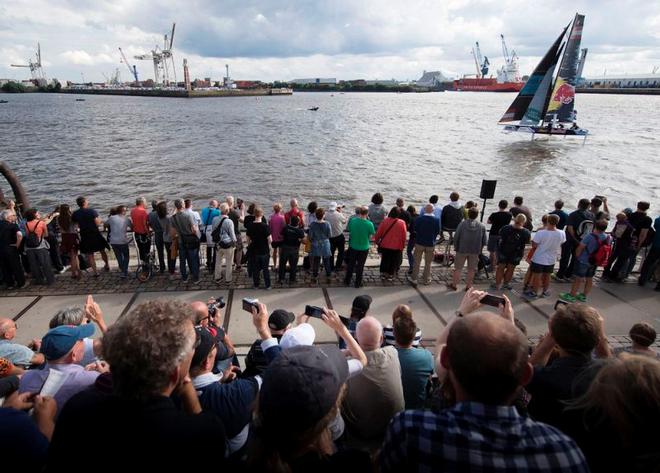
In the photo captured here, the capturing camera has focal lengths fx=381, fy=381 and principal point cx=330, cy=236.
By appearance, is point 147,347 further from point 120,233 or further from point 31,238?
point 31,238

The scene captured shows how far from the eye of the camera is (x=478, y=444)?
158cm

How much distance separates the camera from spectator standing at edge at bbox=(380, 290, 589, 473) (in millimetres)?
1551

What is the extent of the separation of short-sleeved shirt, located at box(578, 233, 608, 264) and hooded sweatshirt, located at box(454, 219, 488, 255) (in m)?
1.79

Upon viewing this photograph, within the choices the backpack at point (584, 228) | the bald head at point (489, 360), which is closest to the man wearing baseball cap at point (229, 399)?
the bald head at point (489, 360)

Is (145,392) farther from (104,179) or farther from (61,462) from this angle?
(104,179)

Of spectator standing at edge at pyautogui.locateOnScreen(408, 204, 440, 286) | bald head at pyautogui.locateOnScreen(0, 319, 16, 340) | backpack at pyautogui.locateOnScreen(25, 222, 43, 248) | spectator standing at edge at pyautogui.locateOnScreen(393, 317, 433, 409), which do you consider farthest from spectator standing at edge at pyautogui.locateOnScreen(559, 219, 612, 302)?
backpack at pyautogui.locateOnScreen(25, 222, 43, 248)

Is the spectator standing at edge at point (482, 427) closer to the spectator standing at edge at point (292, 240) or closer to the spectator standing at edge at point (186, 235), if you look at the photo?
the spectator standing at edge at point (292, 240)

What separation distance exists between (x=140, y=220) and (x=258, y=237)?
2.73 meters

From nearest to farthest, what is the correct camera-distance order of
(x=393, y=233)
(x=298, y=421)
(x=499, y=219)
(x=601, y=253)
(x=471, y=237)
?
(x=298, y=421) < (x=601, y=253) < (x=471, y=237) < (x=393, y=233) < (x=499, y=219)

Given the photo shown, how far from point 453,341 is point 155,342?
1444 mm

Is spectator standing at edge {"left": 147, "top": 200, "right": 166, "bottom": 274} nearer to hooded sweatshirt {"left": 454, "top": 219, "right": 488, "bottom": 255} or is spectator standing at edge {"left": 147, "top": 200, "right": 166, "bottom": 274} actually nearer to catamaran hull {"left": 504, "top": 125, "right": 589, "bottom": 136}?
hooded sweatshirt {"left": 454, "top": 219, "right": 488, "bottom": 255}

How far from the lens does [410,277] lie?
8484 millimetres

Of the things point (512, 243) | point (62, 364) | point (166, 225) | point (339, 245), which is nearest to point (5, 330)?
point (62, 364)

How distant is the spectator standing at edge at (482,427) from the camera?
1551mm
